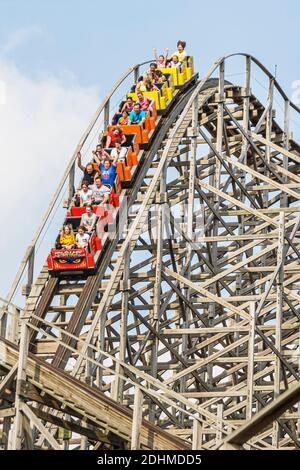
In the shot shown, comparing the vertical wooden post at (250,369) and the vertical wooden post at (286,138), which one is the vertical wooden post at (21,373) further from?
the vertical wooden post at (286,138)

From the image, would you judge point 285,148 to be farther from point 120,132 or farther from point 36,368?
point 36,368

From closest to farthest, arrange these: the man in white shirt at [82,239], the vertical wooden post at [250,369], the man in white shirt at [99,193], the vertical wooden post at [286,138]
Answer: the vertical wooden post at [250,369] < the man in white shirt at [82,239] < the man in white shirt at [99,193] < the vertical wooden post at [286,138]

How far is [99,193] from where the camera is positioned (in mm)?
22953

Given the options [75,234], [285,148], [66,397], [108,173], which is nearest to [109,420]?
[66,397]

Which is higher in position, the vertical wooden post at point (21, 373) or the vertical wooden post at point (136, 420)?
the vertical wooden post at point (21, 373)

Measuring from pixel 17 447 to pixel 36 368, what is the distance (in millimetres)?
970

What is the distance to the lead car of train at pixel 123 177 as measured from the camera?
21.5m

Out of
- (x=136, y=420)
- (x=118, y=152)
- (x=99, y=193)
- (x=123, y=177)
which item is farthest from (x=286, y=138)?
(x=136, y=420)

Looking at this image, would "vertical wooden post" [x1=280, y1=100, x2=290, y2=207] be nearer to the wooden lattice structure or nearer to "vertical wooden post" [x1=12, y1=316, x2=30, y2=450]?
the wooden lattice structure

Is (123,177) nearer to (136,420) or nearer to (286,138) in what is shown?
(286,138)

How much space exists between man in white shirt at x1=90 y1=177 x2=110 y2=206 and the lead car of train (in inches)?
3.7

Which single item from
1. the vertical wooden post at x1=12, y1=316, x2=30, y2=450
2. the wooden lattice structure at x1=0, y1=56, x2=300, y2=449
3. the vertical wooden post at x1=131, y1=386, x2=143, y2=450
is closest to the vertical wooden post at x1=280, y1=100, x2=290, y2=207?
the wooden lattice structure at x1=0, y1=56, x2=300, y2=449

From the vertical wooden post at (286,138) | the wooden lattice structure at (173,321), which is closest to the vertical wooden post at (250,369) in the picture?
the wooden lattice structure at (173,321)

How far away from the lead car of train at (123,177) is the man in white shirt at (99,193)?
0.31 ft
